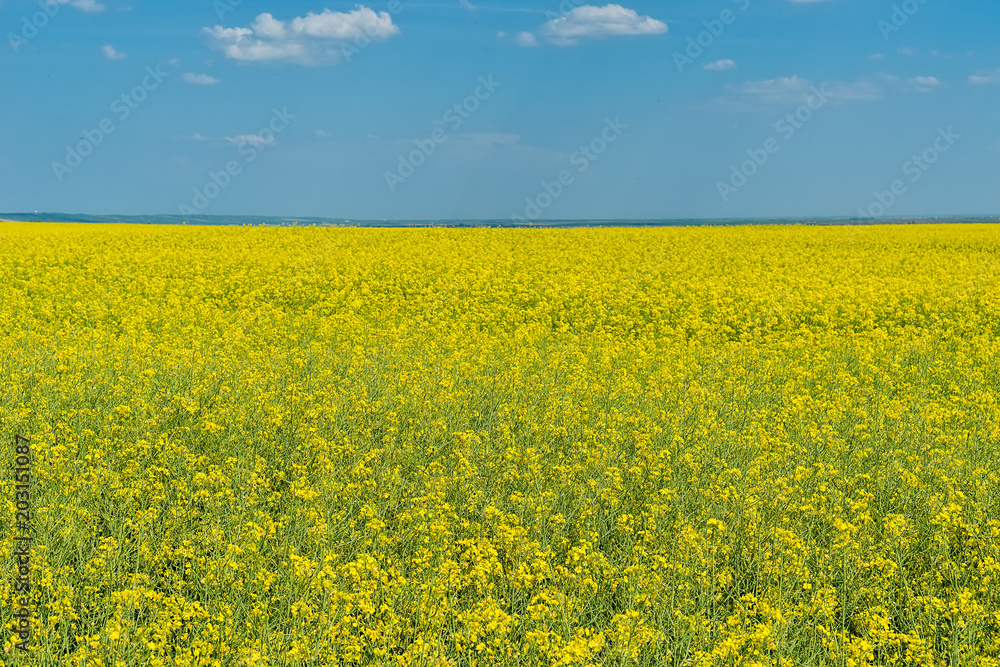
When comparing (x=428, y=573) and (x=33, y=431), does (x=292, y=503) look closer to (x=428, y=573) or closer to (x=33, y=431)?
(x=428, y=573)

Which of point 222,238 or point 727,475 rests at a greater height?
point 222,238

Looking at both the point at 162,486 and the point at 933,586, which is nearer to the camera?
the point at 933,586

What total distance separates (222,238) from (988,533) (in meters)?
32.4

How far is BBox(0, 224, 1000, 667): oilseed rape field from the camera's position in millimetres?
4309

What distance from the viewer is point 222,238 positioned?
33.4 meters

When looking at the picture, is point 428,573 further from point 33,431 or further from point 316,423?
point 33,431

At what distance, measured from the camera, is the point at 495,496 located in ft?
20.0

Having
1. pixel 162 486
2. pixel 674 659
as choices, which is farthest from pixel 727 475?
pixel 162 486

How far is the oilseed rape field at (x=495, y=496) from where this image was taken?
431 cm

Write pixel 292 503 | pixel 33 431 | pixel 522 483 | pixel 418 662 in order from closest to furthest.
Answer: pixel 418 662 < pixel 292 503 < pixel 522 483 < pixel 33 431

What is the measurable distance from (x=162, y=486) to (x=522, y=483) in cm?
277

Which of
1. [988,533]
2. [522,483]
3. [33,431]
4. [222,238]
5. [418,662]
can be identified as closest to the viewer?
[418,662]

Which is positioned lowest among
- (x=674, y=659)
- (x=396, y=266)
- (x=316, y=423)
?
(x=674, y=659)

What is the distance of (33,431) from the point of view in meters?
7.12
